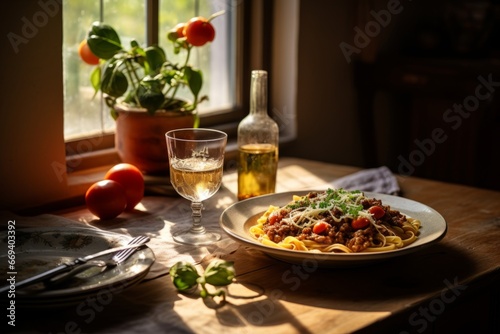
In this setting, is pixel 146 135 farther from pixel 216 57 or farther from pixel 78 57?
pixel 216 57

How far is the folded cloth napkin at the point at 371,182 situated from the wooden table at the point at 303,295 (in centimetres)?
19

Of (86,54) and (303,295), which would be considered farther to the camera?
(86,54)

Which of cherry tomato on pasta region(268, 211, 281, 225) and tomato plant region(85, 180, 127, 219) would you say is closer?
cherry tomato on pasta region(268, 211, 281, 225)

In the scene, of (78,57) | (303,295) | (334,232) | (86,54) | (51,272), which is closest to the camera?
(51,272)

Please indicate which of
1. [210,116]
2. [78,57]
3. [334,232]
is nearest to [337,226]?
[334,232]

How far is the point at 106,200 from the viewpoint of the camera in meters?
1.64

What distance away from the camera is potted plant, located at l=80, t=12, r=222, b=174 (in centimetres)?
182

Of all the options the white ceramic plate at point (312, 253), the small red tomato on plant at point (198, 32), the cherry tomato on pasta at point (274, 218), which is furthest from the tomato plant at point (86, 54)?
the cherry tomato on pasta at point (274, 218)

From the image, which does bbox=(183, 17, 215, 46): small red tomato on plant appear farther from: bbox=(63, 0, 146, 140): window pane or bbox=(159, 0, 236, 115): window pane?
bbox=(159, 0, 236, 115): window pane

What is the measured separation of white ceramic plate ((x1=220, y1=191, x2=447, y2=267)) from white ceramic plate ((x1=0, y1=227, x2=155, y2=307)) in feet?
0.66

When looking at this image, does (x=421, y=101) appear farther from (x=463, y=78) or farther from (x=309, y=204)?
(x=309, y=204)

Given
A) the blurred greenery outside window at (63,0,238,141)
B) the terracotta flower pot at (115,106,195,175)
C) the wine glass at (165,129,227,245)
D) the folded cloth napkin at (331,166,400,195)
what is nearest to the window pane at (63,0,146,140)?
the blurred greenery outside window at (63,0,238,141)

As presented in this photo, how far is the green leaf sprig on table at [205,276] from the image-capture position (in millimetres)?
1243

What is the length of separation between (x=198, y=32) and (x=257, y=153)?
1.07ft
